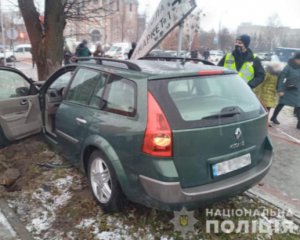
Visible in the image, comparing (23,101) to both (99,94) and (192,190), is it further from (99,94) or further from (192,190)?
(192,190)

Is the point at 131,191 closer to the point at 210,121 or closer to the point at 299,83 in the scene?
the point at 210,121

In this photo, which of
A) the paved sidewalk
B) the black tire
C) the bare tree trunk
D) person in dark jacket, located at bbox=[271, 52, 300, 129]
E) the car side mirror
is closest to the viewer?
the black tire

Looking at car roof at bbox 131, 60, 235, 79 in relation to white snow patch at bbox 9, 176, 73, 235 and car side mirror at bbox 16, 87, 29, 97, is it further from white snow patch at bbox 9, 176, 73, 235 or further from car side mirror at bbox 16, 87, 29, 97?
car side mirror at bbox 16, 87, 29, 97

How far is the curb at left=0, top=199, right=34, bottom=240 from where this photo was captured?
9.96 feet

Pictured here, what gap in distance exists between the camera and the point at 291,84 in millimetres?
7109

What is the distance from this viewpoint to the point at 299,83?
7.06 m

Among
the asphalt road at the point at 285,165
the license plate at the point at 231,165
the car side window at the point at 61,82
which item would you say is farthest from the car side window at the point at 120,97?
the asphalt road at the point at 285,165

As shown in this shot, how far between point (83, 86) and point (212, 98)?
63.3 inches

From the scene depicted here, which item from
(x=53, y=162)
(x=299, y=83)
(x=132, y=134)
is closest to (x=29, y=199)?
(x=53, y=162)

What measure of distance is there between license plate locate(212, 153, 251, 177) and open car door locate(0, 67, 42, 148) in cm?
314

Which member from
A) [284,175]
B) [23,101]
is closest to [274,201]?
[284,175]

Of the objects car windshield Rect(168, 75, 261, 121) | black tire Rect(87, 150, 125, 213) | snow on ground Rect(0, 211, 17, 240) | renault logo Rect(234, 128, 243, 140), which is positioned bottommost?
snow on ground Rect(0, 211, 17, 240)

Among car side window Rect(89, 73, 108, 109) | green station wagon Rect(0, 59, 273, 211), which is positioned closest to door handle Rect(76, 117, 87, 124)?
green station wagon Rect(0, 59, 273, 211)

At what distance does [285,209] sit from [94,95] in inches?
97.2
